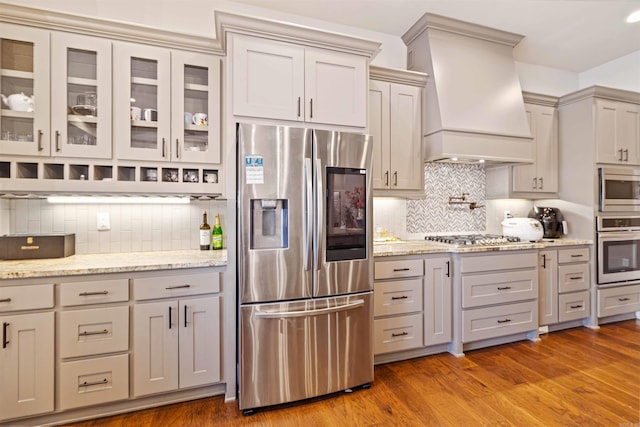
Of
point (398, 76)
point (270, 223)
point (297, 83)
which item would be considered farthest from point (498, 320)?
point (297, 83)

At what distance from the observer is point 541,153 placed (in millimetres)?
3436

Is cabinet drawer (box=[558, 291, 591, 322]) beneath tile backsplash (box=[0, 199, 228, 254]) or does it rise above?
beneath

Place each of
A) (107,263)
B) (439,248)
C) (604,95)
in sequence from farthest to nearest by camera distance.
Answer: (604,95) → (439,248) → (107,263)

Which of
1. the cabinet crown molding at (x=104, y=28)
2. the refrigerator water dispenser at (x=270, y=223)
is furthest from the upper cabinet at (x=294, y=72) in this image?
the refrigerator water dispenser at (x=270, y=223)

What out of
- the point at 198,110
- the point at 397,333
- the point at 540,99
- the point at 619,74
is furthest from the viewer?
the point at 619,74

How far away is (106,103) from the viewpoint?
6.57ft

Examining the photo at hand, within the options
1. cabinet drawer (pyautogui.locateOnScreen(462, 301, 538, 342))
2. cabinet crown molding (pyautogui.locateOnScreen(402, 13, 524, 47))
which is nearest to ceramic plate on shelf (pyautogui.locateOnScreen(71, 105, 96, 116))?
cabinet crown molding (pyautogui.locateOnScreen(402, 13, 524, 47))

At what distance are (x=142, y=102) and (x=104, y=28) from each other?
18.6 inches

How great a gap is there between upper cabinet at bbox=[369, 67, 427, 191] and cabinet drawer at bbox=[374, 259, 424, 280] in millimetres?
696

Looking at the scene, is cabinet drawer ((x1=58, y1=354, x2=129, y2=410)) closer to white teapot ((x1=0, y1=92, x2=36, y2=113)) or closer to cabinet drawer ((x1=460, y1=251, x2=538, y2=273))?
white teapot ((x1=0, y1=92, x2=36, y2=113))

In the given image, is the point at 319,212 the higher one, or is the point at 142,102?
the point at 142,102

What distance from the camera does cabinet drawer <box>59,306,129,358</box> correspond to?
1738 mm

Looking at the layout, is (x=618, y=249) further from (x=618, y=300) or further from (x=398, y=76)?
(x=398, y=76)

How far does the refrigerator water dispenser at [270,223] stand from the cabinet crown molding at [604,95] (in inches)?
137
